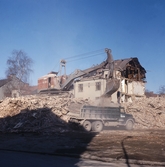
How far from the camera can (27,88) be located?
57.3 metres

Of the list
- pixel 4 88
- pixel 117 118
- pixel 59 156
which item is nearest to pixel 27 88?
pixel 4 88

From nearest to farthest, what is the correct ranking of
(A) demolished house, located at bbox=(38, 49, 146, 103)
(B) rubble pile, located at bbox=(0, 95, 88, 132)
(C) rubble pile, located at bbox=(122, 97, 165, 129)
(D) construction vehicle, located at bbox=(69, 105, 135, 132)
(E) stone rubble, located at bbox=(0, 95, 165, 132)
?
(D) construction vehicle, located at bbox=(69, 105, 135, 132), (B) rubble pile, located at bbox=(0, 95, 88, 132), (E) stone rubble, located at bbox=(0, 95, 165, 132), (A) demolished house, located at bbox=(38, 49, 146, 103), (C) rubble pile, located at bbox=(122, 97, 165, 129)

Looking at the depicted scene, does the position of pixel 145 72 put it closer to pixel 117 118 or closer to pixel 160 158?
pixel 117 118

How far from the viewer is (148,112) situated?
1183 inches

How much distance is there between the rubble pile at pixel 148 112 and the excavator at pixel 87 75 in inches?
266

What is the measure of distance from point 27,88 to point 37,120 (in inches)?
1404

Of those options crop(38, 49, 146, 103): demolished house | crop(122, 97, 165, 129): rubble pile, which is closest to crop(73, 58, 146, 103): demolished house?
crop(38, 49, 146, 103): demolished house

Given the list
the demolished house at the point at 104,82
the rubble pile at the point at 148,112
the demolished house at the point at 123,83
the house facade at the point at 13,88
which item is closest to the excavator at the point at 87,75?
the demolished house at the point at 104,82

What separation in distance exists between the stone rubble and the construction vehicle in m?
1.40

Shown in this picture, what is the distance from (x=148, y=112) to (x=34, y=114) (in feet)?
49.4

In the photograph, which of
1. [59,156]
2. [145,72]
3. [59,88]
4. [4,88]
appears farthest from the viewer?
[4,88]

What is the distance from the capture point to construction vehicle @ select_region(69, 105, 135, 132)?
67.3 ft

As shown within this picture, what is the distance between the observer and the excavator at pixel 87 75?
78.4 feet

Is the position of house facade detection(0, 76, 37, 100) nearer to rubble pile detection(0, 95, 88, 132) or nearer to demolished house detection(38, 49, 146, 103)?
demolished house detection(38, 49, 146, 103)
